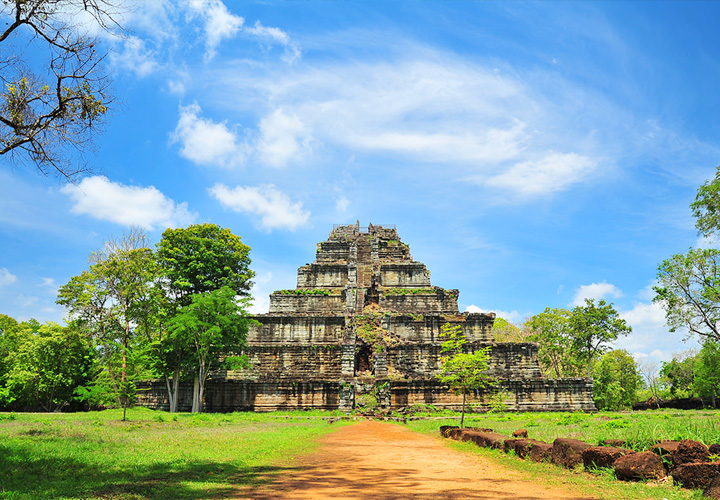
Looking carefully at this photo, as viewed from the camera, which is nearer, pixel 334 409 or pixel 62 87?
pixel 62 87

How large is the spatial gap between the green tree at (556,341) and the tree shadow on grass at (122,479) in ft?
127

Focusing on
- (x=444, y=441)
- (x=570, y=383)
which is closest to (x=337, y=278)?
(x=570, y=383)

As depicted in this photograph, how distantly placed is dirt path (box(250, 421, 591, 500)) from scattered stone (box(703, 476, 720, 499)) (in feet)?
4.76

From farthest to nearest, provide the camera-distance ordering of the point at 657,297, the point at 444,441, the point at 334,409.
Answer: the point at 657,297 → the point at 334,409 → the point at 444,441

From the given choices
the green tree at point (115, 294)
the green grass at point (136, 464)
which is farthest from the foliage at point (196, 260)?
the green grass at point (136, 464)

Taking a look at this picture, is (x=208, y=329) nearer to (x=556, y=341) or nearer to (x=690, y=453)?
(x=690, y=453)

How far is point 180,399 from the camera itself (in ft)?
100

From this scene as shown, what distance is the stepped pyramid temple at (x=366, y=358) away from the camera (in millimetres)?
28266

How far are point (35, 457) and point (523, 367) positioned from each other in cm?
2846

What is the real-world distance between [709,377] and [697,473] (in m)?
39.2

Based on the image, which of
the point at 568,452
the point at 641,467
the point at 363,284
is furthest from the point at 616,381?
the point at 641,467

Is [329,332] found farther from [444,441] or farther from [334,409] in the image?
[444,441]

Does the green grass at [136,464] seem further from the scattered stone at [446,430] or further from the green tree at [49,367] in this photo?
the green tree at [49,367]

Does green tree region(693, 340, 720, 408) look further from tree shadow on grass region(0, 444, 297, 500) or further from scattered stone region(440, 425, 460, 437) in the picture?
tree shadow on grass region(0, 444, 297, 500)
